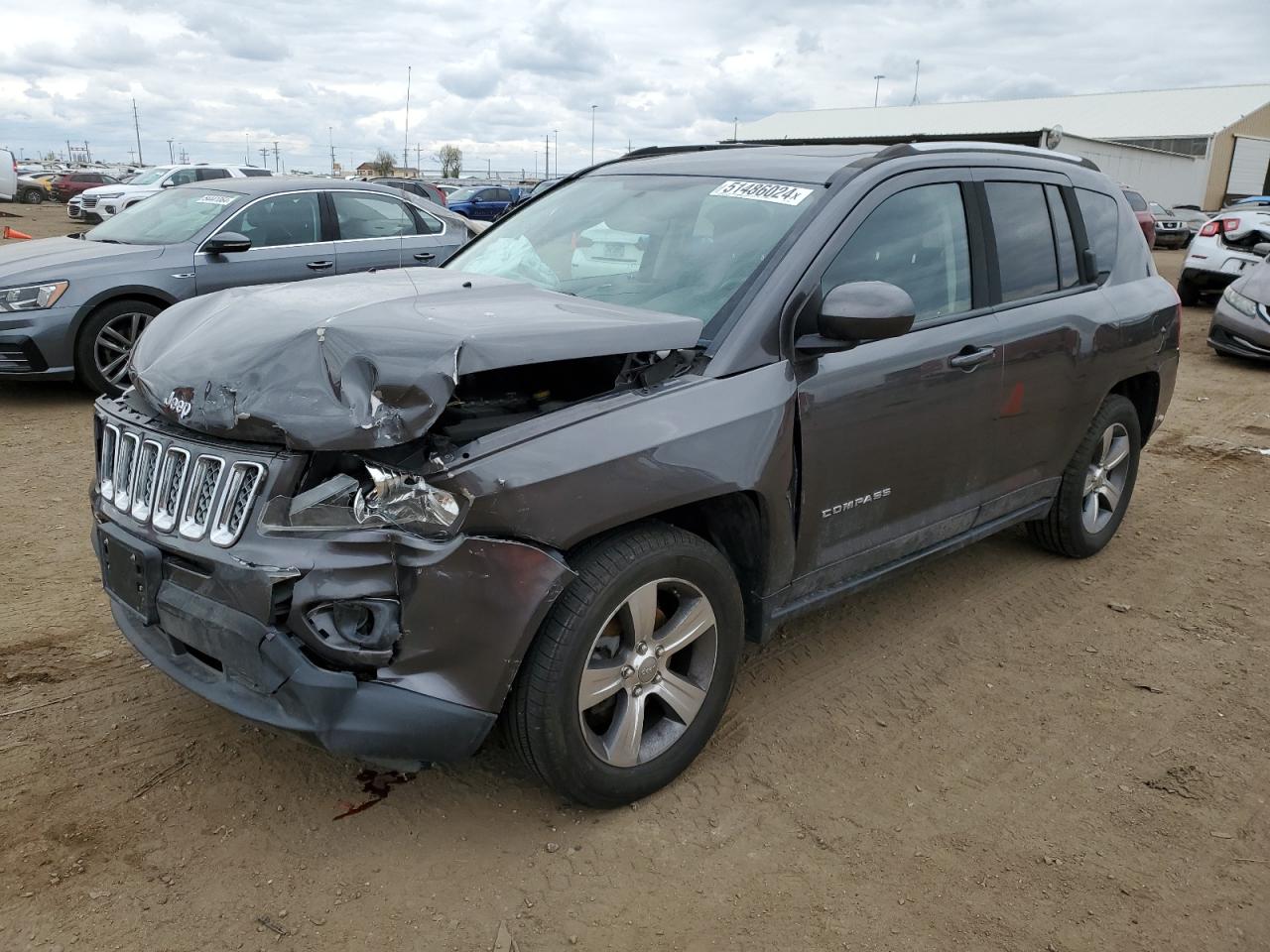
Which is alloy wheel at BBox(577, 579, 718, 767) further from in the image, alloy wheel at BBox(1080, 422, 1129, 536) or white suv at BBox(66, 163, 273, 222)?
white suv at BBox(66, 163, 273, 222)

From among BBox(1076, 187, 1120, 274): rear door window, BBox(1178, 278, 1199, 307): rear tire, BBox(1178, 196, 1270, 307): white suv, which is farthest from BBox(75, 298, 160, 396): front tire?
BBox(1178, 278, 1199, 307): rear tire

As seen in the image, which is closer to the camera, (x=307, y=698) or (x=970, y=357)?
(x=307, y=698)

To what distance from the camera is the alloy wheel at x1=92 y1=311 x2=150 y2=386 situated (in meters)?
7.20

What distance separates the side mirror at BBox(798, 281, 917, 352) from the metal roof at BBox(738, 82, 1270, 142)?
50431 millimetres

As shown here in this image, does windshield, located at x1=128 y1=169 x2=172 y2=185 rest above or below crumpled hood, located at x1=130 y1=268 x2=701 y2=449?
above

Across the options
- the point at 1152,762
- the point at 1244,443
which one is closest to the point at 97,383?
the point at 1152,762

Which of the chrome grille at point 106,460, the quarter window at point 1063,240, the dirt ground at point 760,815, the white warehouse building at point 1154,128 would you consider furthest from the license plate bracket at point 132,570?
the white warehouse building at point 1154,128

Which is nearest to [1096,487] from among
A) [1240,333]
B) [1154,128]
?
[1240,333]

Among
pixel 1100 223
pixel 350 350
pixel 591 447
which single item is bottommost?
pixel 591 447

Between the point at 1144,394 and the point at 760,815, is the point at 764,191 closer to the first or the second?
the point at 760,815

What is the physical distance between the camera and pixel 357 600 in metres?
2.37

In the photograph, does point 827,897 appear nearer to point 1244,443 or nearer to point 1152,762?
point 1152,762

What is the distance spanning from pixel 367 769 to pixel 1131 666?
2.88 m

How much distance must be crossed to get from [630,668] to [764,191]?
173 centimetres
